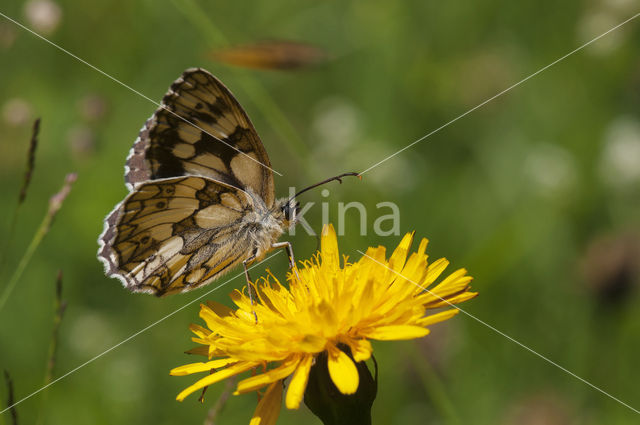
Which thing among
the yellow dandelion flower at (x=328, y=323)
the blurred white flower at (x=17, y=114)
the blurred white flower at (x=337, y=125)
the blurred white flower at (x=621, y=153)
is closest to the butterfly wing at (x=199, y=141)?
the blurred white flower at (x=17, y=114)

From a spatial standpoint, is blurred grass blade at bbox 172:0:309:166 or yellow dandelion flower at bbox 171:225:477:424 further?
blurred grass blade at bbox 172:0:309:166

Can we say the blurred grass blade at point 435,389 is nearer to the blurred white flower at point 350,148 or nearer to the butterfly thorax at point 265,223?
the butterfly thorax at point 265,223

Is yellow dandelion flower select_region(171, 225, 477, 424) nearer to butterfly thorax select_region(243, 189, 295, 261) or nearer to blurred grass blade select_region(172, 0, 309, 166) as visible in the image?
butterfly thorax select_region(243, 189, 295, 261)

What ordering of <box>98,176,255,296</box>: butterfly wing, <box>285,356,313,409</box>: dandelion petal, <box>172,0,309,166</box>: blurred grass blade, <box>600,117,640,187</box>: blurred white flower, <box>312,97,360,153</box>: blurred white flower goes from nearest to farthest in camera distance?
<box>285,356,313,409</box>: dandelion petal
<box>98,176,255,296</box>: butterfly wing
<box>172,0,309,166</box>: blurred grass blade
<box>600,117,640,187</box>: blurred white flower
<box>312,97,360,153</box>: blurred white flower

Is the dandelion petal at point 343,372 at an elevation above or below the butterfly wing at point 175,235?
below


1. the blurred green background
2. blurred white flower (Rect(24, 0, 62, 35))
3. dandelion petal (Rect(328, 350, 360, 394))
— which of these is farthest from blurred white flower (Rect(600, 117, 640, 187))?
blurred white flower (Rect(24, 0, 62, 35))

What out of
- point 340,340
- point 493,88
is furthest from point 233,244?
point 493,88
